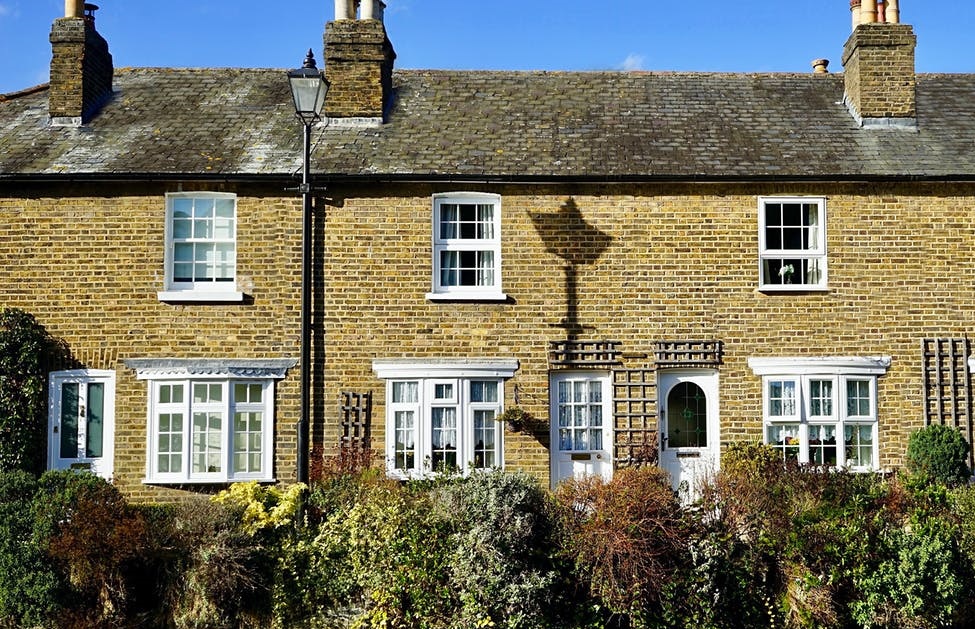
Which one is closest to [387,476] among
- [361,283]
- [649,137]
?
[361,283]

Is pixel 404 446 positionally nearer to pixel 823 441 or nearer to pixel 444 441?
pixel 444 441

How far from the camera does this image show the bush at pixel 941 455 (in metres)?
15.5

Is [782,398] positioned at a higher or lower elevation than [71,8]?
lower

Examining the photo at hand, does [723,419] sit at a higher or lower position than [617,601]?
higher

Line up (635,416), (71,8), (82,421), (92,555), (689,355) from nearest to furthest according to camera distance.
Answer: (92,555)
(82,421)
(635,416)
(689,355)
(71,8)

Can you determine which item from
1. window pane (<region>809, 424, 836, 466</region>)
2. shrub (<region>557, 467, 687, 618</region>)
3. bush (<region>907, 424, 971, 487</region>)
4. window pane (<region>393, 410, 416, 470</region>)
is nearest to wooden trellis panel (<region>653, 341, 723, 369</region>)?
window pane (<region>809, 424, 836, 466</region>)

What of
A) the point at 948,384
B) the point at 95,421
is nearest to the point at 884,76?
the point at 948,384

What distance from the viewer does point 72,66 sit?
17.7m

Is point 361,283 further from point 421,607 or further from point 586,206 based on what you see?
point 421,607

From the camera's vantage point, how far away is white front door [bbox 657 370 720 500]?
641 inches

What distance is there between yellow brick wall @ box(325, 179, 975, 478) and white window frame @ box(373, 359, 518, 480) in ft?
0.70

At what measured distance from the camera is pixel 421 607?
38.0 feet

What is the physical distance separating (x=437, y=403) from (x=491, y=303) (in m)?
1.80

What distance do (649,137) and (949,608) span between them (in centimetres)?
895
